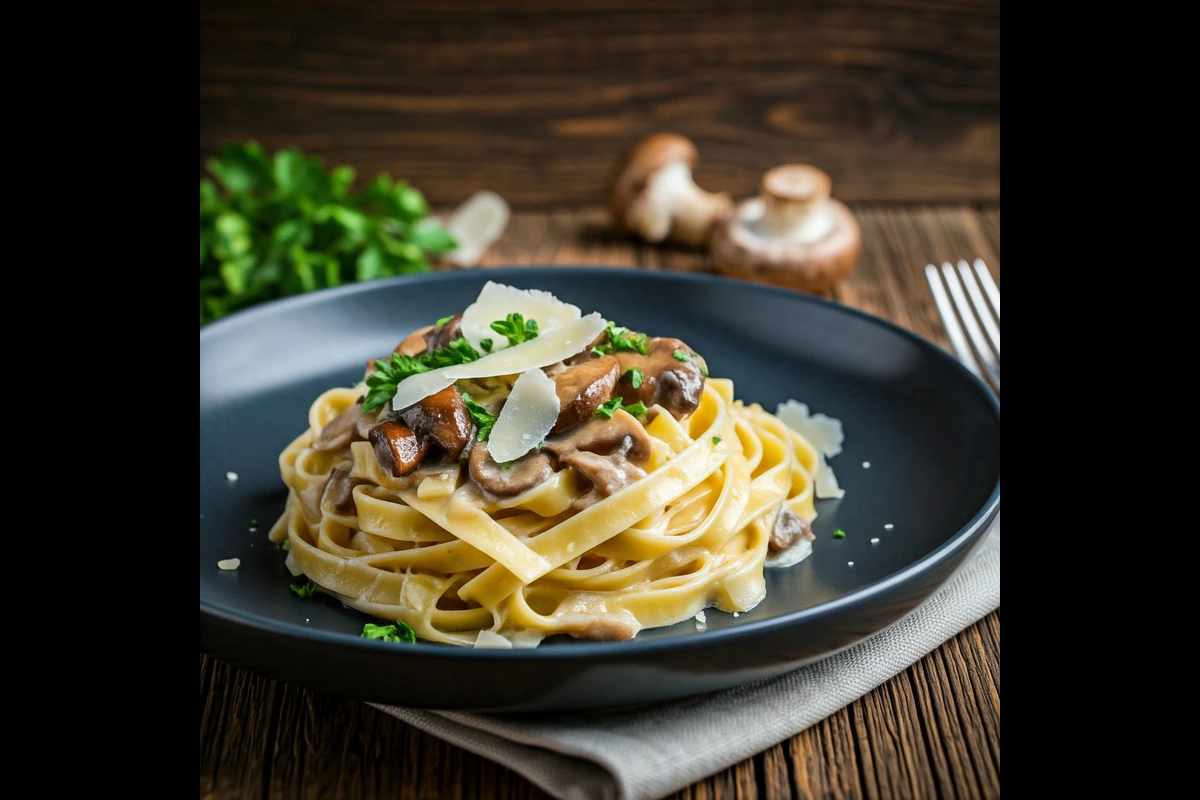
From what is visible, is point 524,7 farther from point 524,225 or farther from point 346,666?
point 346,666

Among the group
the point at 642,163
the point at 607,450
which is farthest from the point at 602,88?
the point at 607,450

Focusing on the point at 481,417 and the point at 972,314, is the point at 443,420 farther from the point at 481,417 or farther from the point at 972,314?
the point at 972,314

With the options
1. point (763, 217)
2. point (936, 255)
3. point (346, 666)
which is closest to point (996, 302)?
point (763, 217)

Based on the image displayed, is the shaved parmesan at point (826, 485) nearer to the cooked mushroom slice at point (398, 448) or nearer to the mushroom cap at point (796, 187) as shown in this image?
the cooked mushroom slice at point (398, 448)

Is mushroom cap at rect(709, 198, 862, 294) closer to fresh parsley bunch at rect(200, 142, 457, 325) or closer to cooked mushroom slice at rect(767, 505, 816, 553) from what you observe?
fresh parsley bunch at rect(200, 142, 457, 325)

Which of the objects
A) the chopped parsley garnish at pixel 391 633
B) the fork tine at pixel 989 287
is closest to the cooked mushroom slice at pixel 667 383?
the chopped parsley garnish at pixel 391 633
